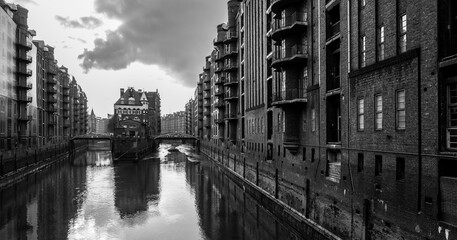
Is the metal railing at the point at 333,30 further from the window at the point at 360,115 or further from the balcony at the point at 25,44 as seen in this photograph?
the balcony at the point at 25,44

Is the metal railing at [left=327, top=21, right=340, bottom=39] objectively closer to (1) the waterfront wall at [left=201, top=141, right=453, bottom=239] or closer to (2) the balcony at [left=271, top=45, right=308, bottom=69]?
(2) the balcony at [left=271, top=45, right=308, bottom=69]

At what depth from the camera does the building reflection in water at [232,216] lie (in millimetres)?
22125

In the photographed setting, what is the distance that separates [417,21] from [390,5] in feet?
6.42

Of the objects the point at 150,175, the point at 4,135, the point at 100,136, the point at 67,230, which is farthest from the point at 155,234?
the point at 100,136

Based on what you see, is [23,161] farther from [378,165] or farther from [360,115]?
[378,165]

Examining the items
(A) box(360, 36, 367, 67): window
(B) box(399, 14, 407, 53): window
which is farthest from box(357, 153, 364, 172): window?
(B) box(399, 14, 407, 53): window

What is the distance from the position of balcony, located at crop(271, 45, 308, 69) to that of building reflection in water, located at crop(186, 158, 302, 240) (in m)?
10.7

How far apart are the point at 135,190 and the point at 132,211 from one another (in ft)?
35.1

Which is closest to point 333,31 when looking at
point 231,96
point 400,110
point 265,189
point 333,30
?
point 333,30

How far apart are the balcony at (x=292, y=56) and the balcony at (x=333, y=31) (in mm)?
2977

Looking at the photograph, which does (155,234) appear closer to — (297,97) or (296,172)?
(296,172)

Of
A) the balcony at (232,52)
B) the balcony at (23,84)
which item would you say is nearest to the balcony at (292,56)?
the balcony at (232,52)

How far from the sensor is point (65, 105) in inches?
3944

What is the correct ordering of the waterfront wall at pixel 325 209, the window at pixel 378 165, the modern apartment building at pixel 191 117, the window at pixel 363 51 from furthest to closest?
the modern apartment building at pixel 191 117, the window at pixel 363 51, the window at pixel 378 165, the waterfront wall at pixel 325 209
